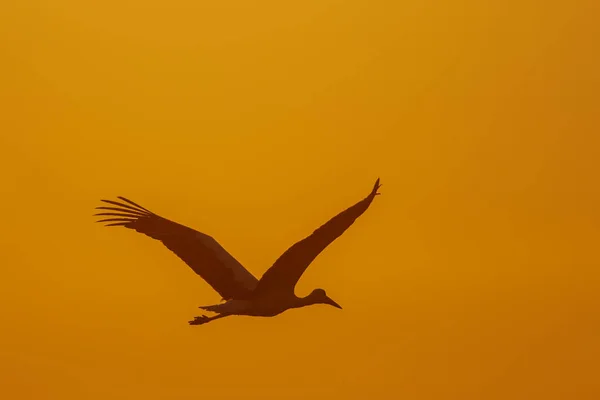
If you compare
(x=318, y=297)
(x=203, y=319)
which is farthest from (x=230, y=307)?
(x=318, y=297)

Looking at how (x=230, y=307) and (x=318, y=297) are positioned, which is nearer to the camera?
(x=230, y=307)

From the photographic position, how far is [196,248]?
26.7m

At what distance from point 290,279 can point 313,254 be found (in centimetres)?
136

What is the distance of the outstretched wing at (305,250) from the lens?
2456 centimetres

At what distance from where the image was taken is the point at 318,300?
28.2 meters

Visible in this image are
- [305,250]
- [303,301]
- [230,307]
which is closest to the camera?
[305,250]

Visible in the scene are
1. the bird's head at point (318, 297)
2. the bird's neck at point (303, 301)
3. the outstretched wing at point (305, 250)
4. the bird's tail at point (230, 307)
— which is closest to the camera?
the outstretched wing at point (305, 250)

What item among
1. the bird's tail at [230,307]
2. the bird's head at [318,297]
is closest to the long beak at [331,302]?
the bird's head at [318,297]

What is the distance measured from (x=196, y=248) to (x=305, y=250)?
8.79ft

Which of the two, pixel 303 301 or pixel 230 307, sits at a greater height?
pixel 303 301

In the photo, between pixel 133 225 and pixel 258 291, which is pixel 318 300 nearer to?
pixel 258 291

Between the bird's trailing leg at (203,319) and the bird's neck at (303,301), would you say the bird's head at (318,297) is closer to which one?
the bird's neck at (303,301)

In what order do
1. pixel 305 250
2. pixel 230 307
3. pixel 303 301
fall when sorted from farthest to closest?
pixel 303 301
pixel 230 307
pixel 305 250

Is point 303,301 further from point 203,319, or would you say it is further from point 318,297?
point 203,319
